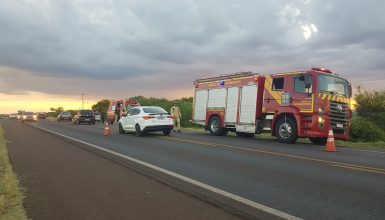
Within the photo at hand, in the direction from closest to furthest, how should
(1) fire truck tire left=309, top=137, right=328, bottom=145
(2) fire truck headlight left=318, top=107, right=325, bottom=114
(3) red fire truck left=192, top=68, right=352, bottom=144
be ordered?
(2) fire truck headlight left=318, top=107, right=325, bottom=114 → (3) red fire truck left=192, top=68, right=352, bottom=144 → (1) fire truck tire left=309, top=137, right=328, bottom=145

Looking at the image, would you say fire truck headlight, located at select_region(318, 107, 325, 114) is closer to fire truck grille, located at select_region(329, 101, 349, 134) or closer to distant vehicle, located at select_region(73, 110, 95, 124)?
fire truck grille, located at select_region(329, 101, 349, 134)

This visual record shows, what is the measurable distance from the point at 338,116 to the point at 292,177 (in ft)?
32.9

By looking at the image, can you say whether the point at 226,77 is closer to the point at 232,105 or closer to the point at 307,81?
the point at 232,105

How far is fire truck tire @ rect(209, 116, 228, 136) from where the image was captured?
23159mm

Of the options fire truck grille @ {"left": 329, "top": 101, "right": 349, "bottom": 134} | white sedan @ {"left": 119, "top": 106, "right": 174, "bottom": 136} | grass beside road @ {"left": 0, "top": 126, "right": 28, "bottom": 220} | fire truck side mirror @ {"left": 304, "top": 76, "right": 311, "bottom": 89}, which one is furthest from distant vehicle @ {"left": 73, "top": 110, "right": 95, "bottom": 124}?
grass beside road @ {"left": 0, "top": 126, "right": 28, "bottom": 220}

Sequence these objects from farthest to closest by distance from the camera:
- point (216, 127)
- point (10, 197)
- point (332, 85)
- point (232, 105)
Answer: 1. point (216, 127)
2. point (232, 105)
3. point (332, 85)
4. point (10, 197)

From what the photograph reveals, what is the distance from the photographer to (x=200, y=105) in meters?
24.7

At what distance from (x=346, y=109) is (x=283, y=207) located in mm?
13135

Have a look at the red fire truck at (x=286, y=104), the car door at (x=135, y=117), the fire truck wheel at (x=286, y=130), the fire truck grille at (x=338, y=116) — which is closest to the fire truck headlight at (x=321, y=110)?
the red fire truck at (x=286, y=104)

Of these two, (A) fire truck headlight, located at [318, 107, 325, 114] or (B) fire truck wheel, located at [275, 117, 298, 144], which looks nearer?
(A) fire truck headlight, located at [318, 107, 325, 114]

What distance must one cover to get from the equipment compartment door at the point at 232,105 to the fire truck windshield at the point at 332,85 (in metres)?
4.97

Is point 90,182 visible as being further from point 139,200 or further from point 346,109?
point 346,109

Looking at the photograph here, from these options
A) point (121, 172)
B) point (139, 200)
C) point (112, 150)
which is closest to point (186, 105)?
point (112, 150)

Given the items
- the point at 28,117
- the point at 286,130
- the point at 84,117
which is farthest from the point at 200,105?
the point at 28,117
